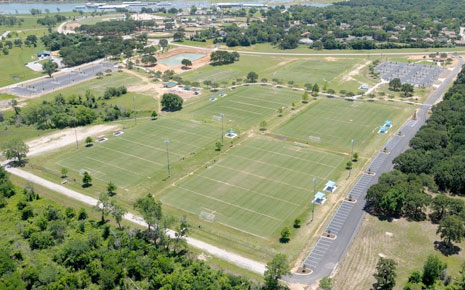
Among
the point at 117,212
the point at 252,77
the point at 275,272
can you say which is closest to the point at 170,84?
the point at 252,77

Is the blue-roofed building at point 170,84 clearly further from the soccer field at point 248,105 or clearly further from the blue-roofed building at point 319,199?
the blue-roofed building at point 319,199

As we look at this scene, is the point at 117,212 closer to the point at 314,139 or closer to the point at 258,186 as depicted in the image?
the point at 258,186

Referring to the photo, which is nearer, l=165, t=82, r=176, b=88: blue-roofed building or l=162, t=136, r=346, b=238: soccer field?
l=162, t=136, r=346, b=238: soccer field

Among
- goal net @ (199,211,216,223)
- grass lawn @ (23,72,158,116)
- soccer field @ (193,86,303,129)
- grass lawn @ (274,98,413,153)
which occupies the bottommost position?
grass lawn @ (23,72,158,116)

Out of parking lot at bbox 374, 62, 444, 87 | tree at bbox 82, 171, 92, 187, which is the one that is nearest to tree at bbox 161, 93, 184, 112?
tree at bbox 82, 171, 92, 187

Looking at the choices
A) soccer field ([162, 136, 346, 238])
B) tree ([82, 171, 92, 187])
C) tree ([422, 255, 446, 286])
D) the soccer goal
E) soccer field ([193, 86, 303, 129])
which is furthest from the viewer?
soccer field ([193, 86, 303, 129])

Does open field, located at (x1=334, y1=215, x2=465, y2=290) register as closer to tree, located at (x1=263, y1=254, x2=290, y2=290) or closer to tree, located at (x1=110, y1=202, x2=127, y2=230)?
tree, located at (x1=263, y1=254, x2=290, y2=290)

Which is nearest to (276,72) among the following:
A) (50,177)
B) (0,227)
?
(50,177)
